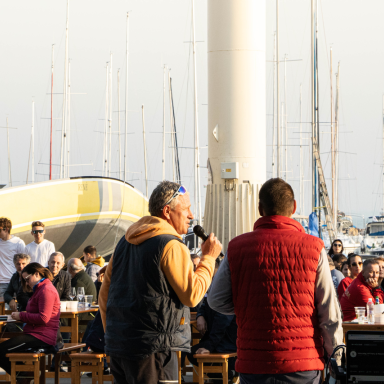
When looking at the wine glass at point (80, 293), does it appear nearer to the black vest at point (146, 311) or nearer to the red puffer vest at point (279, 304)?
the black vest at point (146, 311)

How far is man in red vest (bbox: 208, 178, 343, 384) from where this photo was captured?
347 cm

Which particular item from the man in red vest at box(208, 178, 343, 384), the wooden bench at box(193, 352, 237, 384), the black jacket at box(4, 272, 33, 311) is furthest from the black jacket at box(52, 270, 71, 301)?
the man in red vest at box(208, 178, 343, 384)

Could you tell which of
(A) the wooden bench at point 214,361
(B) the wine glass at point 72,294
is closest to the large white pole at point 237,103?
(B) the wine glass at point 72,294

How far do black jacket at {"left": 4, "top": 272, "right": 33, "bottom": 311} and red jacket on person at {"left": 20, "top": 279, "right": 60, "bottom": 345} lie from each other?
1.61m

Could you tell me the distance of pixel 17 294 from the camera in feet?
30.1

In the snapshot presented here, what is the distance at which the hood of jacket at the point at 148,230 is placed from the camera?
382cm

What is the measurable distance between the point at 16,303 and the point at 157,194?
5.70 m

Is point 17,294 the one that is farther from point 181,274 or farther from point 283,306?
point 283,306

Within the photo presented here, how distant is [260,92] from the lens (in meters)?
13.2

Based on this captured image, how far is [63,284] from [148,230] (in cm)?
574

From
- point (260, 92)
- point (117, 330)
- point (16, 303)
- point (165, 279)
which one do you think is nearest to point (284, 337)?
point (165, 279)

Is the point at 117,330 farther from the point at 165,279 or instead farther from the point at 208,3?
the point at 208,3

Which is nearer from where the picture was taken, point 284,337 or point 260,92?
point 284,337

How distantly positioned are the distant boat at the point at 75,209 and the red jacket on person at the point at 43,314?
951 centimetres
